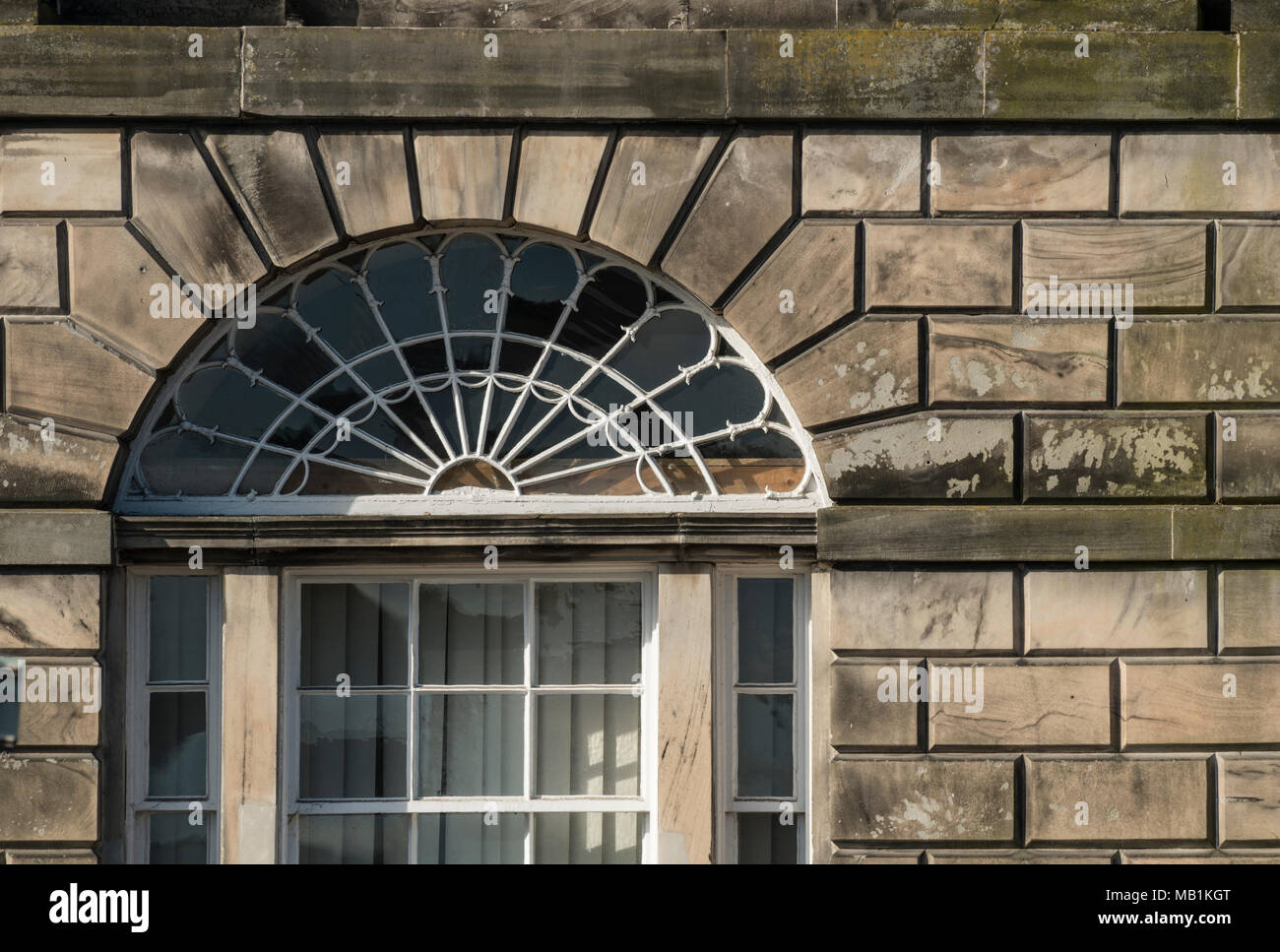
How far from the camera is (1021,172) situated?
20.7 ft

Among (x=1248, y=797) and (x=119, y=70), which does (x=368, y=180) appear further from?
(x=1248, y=797)

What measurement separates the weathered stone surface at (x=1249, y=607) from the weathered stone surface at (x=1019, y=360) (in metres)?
1.17

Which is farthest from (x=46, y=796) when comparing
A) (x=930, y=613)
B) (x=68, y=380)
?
(x=930, y=613)

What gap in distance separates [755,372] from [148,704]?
373 centimetres

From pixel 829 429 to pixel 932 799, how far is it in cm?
199

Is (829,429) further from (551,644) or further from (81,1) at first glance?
(81,1)

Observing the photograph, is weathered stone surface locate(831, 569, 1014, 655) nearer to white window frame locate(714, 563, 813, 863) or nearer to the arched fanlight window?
white window frame locate(714, 563, 813, 863)

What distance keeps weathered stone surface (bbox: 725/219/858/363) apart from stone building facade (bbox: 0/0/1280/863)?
19mm

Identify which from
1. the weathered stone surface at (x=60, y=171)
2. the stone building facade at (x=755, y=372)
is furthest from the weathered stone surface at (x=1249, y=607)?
the weathered stone surface at (x=60, y=171)

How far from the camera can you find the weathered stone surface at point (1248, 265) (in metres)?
6.29

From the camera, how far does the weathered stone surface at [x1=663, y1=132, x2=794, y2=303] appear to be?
6.28m

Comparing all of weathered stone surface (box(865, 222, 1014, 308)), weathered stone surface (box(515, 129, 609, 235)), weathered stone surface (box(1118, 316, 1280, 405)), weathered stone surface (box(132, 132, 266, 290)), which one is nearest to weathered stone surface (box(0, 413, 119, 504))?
weathered stone surface (box(132, 132, 266, 290))

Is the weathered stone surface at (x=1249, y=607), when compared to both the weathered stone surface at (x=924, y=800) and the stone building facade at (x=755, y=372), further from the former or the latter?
the weathered stone surface at (x=924, y=800)

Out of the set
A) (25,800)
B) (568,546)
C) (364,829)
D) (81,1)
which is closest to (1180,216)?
(568,546)
